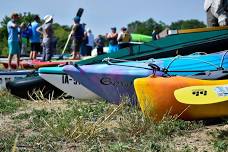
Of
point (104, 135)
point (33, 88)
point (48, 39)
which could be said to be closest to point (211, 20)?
point (33, 88)

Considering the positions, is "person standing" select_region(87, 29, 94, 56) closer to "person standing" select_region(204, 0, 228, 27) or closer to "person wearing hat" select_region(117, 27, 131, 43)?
"person wearing hat" select_region(117, 27, 131, 43)

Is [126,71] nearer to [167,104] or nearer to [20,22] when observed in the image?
[167,104]

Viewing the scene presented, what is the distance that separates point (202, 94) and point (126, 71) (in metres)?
1.53

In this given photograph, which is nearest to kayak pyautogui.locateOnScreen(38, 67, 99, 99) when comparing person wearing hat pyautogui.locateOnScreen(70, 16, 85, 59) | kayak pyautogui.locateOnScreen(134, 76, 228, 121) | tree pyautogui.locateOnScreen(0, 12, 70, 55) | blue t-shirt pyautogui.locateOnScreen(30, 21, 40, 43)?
kayak pyautogui.locateOnScreen(134, 76, 228, 121)

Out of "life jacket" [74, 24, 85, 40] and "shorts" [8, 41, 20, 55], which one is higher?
"life jacket" [74, 24, 85, 40]

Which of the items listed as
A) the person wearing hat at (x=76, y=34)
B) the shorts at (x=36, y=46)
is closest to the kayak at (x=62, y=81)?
the person wearing hat at (x=76, y=34)

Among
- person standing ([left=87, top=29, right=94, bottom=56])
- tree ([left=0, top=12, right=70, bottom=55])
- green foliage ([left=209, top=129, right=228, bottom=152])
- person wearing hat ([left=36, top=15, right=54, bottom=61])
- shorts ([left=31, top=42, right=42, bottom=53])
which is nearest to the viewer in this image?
green foliage ([left=209, top=129, right=228, bottom=152])

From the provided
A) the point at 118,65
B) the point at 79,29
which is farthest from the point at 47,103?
the point at 79,29

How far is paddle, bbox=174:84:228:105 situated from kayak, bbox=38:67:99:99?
3035mm

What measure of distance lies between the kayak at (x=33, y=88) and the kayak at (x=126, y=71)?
3.52 ft

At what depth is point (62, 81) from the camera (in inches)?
305

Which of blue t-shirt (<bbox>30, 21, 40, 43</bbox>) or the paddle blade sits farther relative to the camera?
the paddle blade

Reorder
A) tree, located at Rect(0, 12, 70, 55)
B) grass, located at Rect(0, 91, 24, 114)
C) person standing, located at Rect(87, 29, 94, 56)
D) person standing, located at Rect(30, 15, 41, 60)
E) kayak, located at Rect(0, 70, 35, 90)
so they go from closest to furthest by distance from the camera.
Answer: grass, located at Rect(0, 91, 24, 114)
kayak, located at Rect(0, 70, 35, 90)
person standing, located at Rect(30, 15, 41, 60)
person standing, located at Rect(87, 29, 94, 56)
tree, located at Rect(0, 12, 70, 55)

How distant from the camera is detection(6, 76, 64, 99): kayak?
7.81 metres
